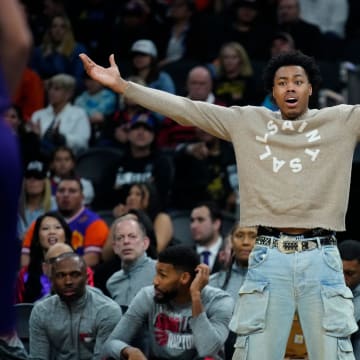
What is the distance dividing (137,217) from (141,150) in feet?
6.23

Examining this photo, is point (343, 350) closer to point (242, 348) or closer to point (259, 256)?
point (242, 348)

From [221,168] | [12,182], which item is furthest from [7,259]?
[221,168]

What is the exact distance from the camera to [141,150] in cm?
1112

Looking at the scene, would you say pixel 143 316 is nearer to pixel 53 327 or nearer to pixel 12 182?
pixel 53 327

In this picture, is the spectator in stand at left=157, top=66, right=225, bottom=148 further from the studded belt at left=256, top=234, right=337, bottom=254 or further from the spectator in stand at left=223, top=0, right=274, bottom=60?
the studded belt at left=256, top=234, right=337, bottom=254

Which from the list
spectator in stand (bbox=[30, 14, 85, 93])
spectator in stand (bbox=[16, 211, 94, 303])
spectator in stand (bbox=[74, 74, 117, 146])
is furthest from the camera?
spectator in stand (bbox=[30, 14, 85, 93])

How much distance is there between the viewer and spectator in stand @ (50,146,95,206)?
434 inches

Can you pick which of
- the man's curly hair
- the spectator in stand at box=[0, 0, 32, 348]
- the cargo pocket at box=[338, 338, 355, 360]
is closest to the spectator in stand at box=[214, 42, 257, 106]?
the man's curly hair

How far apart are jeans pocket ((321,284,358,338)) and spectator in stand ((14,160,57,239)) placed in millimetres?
5605

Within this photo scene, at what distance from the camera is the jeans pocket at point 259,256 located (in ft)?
18.0

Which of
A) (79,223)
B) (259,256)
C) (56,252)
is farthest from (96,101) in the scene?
(259,256)

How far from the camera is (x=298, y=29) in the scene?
503 inches

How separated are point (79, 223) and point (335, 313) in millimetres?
4928

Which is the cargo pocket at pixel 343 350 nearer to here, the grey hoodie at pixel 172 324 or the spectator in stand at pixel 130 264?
the grey hoodie at pixel 172 324
